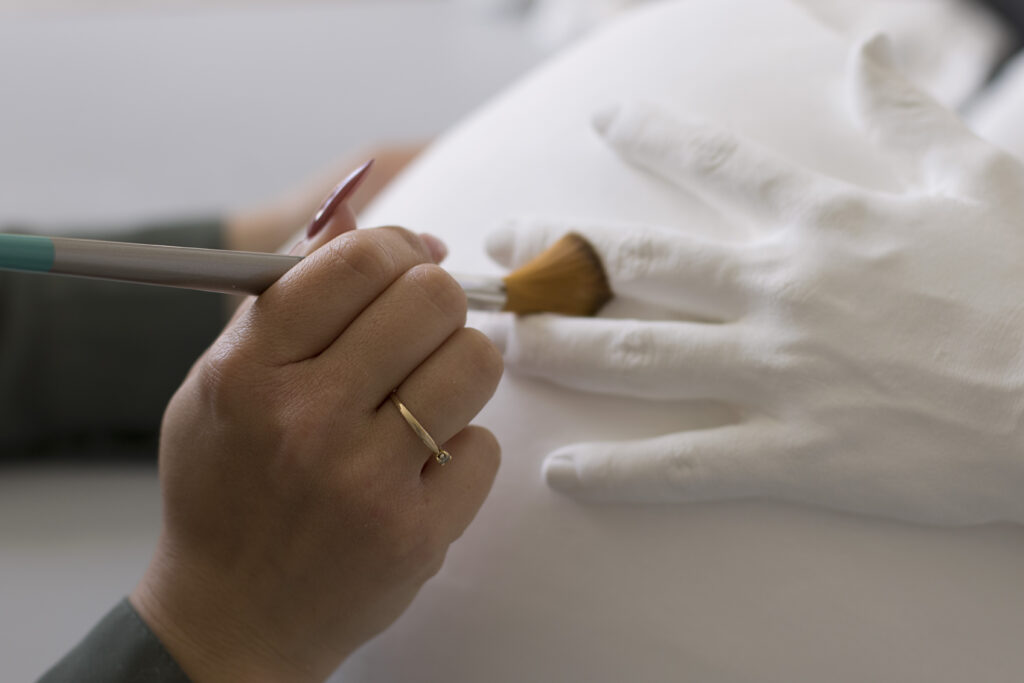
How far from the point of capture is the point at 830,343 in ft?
1.38

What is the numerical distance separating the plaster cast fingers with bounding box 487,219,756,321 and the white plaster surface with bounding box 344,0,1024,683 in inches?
1.3

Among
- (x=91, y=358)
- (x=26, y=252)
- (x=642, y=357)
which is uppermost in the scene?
(x=26, y=252)

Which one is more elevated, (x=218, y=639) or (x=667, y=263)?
(x=667, y=263)

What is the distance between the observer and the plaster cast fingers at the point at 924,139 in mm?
444

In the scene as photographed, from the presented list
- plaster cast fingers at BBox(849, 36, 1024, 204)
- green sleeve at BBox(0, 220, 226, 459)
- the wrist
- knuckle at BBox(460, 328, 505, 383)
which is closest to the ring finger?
knuckle at BBox(460, 328, 505, 383)

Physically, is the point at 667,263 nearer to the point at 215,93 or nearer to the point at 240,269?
the point at 240,269

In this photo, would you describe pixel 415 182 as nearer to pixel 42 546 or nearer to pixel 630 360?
pixel 630 360

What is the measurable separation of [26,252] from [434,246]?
19cm

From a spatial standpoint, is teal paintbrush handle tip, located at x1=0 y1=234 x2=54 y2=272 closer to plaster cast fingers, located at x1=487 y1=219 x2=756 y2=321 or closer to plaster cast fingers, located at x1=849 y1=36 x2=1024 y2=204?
plaster cast fingers, located at x1=487 y1=219 x2=756 y2=321

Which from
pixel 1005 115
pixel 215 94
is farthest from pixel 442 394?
pixel 215 94

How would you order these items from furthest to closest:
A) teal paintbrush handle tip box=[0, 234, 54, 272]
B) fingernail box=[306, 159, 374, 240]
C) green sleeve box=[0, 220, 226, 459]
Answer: green sleeve box=[0, 220, 226, 459] < fingernail box=[306, 159, 374, 240] < teal paintbrush handle tip box=[0, 234, 54, 272]

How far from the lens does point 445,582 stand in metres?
0.47

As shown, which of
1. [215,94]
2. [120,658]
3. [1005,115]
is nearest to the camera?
[120,658]

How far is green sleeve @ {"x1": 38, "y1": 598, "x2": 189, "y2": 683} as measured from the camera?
16.7 inches
